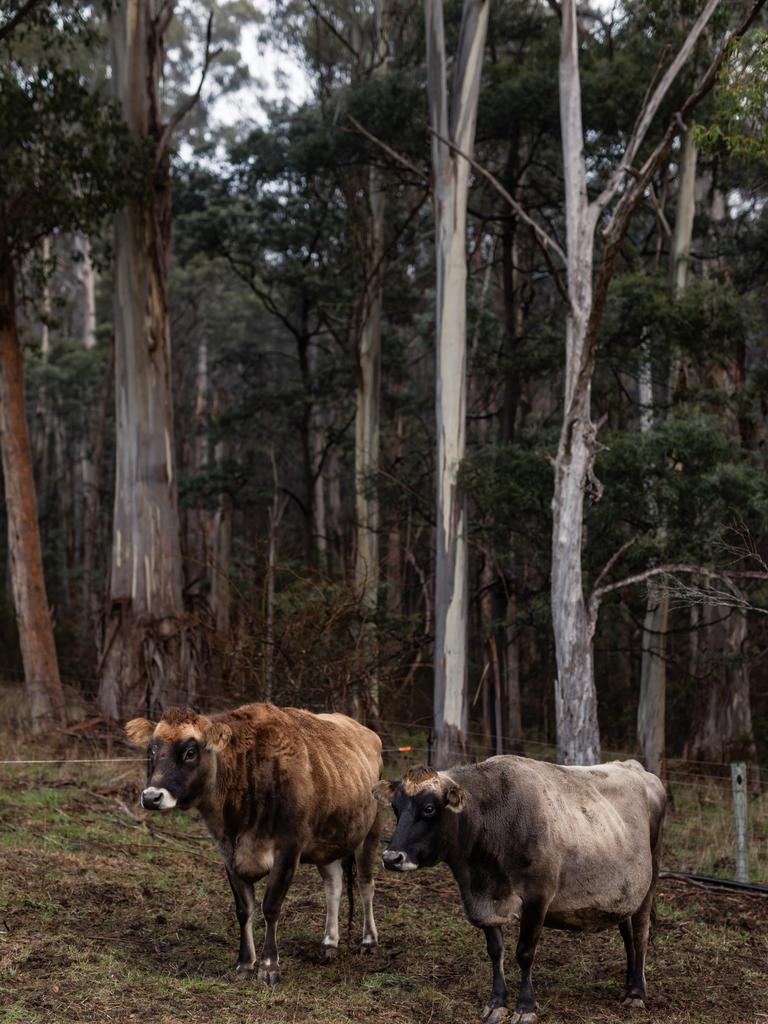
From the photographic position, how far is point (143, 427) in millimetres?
18031

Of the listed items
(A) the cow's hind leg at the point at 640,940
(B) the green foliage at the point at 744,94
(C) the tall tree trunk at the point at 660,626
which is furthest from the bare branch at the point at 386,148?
(A) the cow's hind leg at the point at 640,940

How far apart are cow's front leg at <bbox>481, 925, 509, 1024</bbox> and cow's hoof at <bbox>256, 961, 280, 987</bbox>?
1.16 meters

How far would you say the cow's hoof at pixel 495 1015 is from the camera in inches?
245

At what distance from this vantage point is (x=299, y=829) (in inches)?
277

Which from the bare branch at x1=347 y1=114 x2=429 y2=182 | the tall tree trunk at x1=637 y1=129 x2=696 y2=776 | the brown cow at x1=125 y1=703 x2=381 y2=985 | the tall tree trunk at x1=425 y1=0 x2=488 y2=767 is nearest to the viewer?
the brown cow at x1=125 y1=703 x2=381 y2=985

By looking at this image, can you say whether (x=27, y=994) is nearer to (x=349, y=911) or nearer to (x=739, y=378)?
(x=349, y=911)

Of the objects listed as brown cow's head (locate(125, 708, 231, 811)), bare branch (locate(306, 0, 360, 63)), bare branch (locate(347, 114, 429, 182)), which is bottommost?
brown cow's head (locate(125, 708, 231, 811))

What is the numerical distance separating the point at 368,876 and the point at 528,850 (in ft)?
5.72

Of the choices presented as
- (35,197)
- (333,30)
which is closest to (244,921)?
(35,197)

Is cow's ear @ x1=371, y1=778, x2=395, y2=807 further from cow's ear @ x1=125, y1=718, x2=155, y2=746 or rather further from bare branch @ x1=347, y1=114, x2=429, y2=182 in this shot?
bare branch @ x1=347, y1=114, x2=429, y2=182

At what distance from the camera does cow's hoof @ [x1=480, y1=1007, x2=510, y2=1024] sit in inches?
245

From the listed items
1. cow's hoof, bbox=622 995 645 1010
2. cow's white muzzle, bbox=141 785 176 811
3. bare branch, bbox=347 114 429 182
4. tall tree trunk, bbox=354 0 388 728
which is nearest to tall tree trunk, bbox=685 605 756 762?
tall tree trunk, bbox=354 0 388 728

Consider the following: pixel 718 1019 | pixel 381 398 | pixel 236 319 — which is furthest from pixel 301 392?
pixel 718 1019

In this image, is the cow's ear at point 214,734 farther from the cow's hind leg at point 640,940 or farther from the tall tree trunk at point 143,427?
the tall tree trunk at point 143,427
